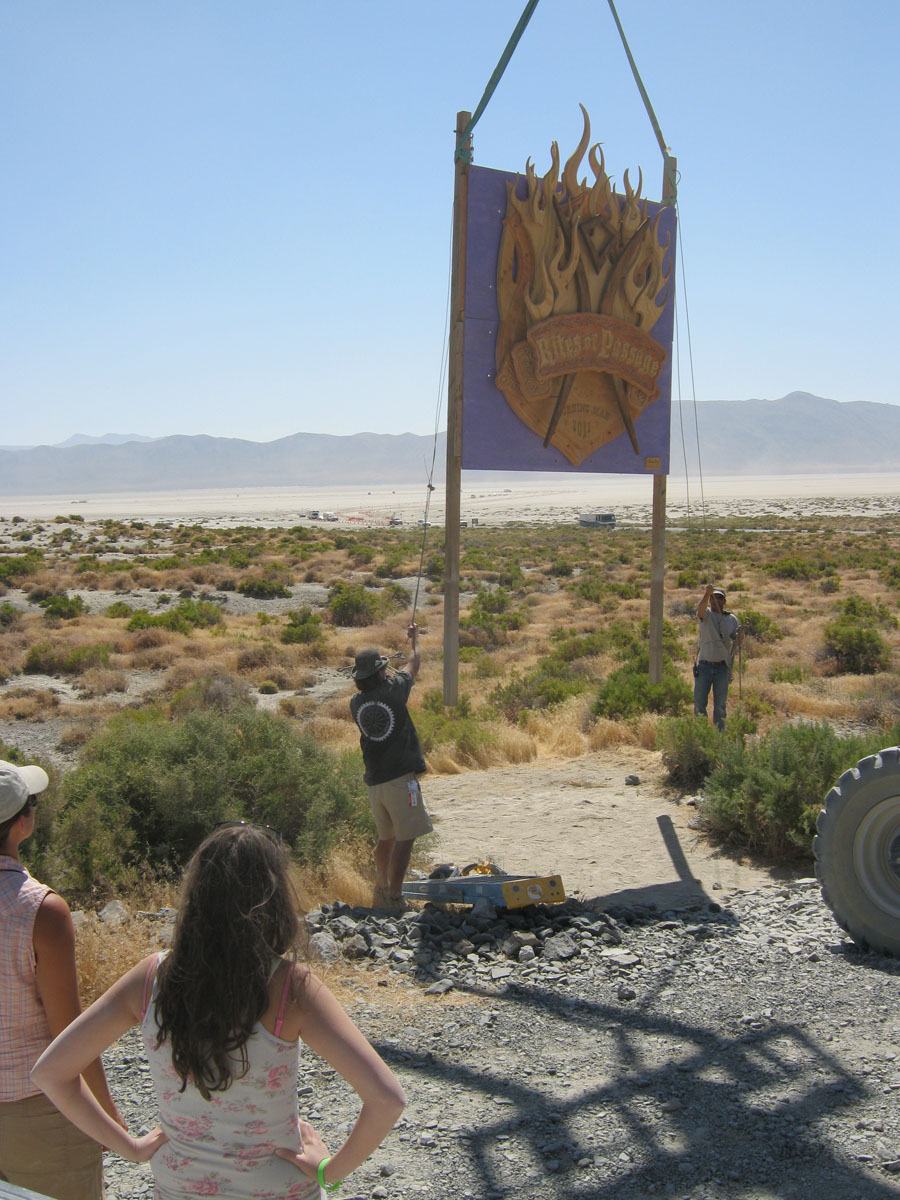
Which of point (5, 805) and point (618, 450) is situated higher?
point (618, 450)

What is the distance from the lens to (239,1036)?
2.04 meters

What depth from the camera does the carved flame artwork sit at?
9.19m

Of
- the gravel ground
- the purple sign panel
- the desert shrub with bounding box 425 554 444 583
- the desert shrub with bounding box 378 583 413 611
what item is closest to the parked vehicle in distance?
the desert shrub with bounding box 425 554 444 583

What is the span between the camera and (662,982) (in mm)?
5312

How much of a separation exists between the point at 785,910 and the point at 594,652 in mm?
12145

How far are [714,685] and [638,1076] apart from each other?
7133 millimetres

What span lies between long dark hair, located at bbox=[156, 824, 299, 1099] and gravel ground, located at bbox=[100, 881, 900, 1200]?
1.81 meters

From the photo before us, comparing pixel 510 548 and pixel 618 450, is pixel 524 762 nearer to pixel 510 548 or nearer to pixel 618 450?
pixel 618 450

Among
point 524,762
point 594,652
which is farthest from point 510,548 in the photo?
point 524,762

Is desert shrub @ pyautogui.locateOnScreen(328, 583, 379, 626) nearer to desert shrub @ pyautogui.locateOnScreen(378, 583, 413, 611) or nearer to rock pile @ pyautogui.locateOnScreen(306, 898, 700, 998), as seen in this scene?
desert shrub @ pyautogui.locateOnScreen(378, 583, 413, 611)

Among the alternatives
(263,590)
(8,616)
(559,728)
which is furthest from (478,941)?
(263,590)

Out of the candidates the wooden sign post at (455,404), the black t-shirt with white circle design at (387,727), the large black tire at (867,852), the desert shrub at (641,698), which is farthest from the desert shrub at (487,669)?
the large black tire at (867,852)

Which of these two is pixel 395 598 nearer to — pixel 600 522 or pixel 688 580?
pixel 688 580

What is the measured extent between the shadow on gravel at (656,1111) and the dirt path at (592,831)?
237 cm
